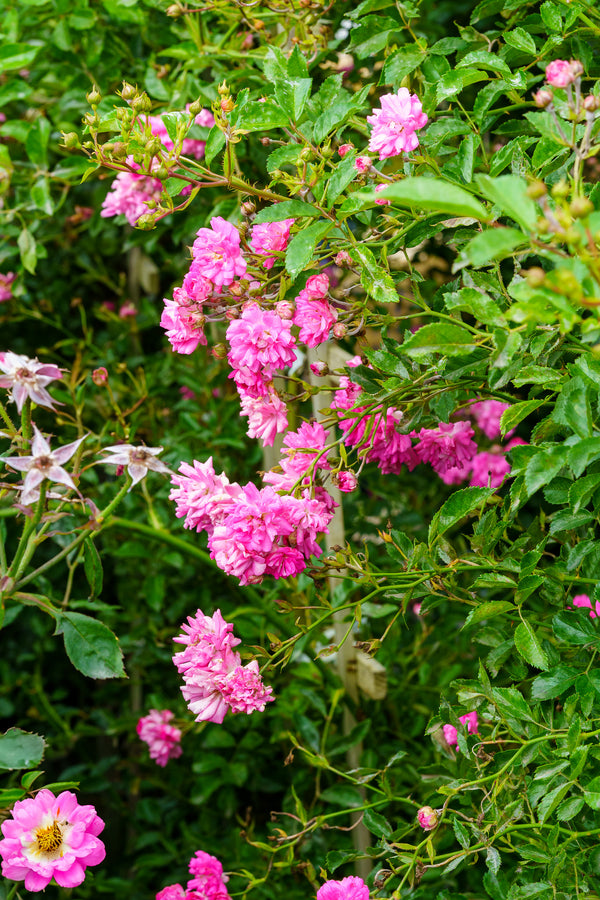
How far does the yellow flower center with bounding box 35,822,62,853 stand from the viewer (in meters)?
0.83

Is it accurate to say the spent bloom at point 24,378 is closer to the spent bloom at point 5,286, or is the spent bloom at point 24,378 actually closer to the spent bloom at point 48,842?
the spent bloom at point 48,842

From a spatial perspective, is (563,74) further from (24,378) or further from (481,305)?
(24,378)

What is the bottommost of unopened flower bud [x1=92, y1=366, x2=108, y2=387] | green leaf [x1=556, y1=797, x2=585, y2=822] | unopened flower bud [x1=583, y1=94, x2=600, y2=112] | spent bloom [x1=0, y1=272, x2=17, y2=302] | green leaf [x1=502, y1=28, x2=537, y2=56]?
spent bloom [x1=0, y1=272, x2=17, y2=302]

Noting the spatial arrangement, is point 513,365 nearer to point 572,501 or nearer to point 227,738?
point 572,501

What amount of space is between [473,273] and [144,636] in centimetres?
120

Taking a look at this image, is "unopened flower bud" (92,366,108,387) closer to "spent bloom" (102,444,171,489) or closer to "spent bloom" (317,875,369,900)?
"spent bloom" (102,444,171,489)

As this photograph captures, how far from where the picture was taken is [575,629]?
0.84m

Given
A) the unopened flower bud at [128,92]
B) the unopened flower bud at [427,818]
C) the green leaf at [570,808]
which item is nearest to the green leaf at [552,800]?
the green leaf at [570,808]

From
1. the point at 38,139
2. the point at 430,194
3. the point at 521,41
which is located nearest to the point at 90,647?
the point at 430,194

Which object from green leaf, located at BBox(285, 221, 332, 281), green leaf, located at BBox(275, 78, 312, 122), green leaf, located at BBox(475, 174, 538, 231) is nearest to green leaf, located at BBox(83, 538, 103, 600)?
green leaf, located at BBox(285, 221, 332, 281)

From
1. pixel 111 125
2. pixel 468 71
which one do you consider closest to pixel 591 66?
pixel 468 71

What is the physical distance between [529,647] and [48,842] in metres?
0.50

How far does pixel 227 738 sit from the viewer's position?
59.1 inches

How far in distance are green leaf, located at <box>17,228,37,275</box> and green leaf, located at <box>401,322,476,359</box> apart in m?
1.04
